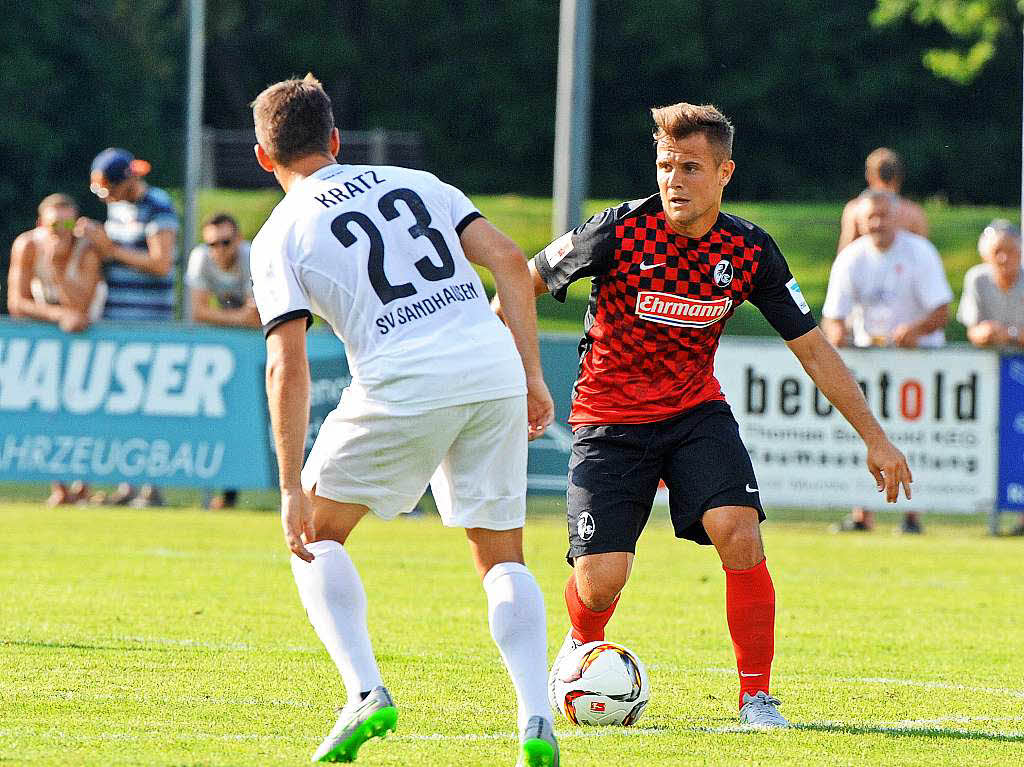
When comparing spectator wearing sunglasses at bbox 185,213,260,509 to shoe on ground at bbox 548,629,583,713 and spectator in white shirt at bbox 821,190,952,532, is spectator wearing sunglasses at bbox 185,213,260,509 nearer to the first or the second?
spectator in white shirt at bbox 821,190,952,532

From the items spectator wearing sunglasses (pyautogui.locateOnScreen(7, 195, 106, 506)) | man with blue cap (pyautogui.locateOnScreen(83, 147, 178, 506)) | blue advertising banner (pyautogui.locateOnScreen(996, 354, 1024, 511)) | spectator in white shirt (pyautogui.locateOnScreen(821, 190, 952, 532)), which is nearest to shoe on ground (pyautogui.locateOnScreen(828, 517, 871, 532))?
spectator in white shirt (pyautogui.locateOnScreen(821, 190, 952, 532))

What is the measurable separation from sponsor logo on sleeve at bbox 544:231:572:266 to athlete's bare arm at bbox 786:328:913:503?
81 centimetres

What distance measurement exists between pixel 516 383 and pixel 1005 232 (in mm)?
8969

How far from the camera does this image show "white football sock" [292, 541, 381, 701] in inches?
196

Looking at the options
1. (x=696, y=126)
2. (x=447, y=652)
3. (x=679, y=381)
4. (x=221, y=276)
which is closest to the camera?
(x=696, y=126)

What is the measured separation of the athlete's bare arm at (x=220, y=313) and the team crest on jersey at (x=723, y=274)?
802 centimetres

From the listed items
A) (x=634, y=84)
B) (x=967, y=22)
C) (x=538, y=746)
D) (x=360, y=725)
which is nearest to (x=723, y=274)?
(x=538, y=746)

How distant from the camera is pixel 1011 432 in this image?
12.9m

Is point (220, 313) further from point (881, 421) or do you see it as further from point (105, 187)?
point (881, 421)

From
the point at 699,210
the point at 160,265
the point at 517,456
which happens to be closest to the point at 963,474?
the point at 160,265

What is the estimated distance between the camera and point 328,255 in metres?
4.97

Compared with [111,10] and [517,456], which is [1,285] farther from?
[517,456]

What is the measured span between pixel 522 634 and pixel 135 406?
29.9 ft

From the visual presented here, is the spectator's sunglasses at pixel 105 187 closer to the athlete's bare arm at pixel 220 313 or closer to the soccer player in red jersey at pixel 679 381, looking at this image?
the athlete's bare arm at pixel 220 313
